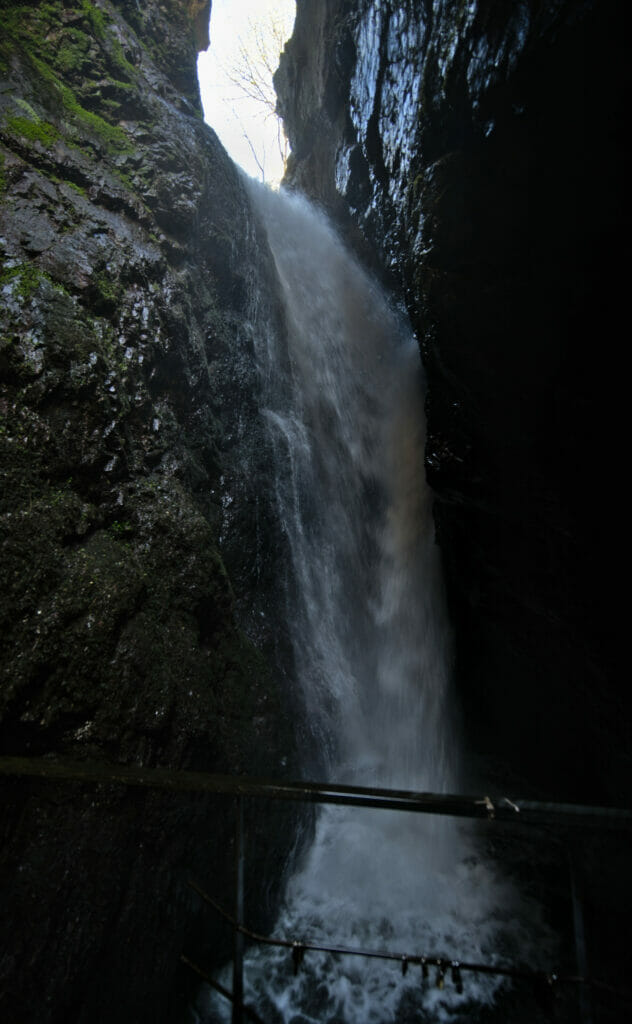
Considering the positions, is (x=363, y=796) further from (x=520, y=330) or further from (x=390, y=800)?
(x=520, y=330)

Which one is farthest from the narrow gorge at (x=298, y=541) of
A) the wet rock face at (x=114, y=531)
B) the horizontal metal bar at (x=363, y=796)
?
the horizontal metal bar at (x=363, y=796)

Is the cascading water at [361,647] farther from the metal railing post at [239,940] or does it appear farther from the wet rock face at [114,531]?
the metal railing post at [239,940]

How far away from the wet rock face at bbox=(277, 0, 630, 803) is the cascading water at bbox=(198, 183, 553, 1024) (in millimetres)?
968

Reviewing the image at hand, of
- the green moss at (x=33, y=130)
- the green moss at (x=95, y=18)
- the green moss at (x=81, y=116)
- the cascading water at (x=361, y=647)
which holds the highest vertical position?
the green moss at (x=95, y=18)

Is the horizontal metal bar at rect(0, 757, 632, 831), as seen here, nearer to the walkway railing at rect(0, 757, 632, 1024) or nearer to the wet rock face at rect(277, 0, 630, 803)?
the walkway railing at rect(0, 757, 632, 1024)

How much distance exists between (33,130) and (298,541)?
5.11 m

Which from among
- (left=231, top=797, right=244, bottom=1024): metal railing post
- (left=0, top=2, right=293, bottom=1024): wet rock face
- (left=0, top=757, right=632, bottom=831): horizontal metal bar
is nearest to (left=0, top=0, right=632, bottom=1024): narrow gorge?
(left=0, top=2, right=293, bottom=1024): wet rock face

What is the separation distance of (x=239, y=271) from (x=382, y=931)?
26.8 feet

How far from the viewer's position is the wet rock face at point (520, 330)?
3.82 m

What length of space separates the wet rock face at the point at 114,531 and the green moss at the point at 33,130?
0.02 m

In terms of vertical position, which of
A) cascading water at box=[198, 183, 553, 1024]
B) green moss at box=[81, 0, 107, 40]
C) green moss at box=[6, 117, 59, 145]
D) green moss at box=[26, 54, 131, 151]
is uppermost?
green moss at box=[81, 0, 107, 40]

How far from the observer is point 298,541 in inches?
265

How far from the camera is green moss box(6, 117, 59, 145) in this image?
4.45m

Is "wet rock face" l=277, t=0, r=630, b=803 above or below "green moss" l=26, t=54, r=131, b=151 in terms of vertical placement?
below
